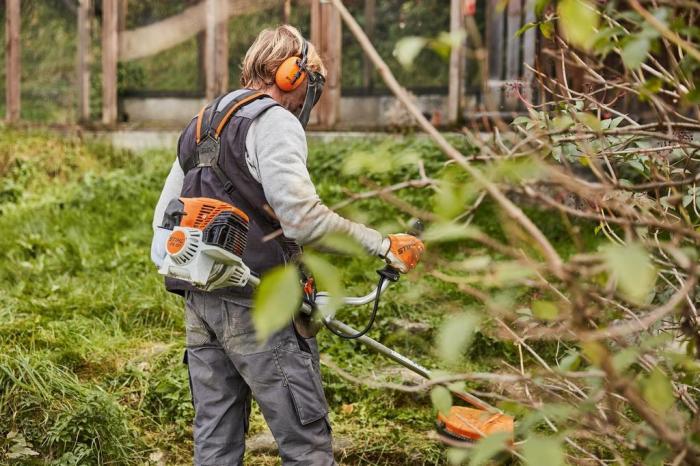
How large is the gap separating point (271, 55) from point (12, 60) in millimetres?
8261

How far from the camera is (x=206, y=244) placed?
A: 2799mm

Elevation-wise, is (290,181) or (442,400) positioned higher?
(290,181)

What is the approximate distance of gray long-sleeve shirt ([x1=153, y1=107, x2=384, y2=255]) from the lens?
109 inches

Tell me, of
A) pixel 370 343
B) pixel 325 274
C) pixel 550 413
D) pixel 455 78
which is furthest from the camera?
pixel 455 78

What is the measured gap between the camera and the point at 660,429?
1.27 meters

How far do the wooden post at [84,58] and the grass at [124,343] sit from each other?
2177 mm

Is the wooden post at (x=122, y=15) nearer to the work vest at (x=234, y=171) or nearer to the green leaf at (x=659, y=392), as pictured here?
the work vest at (x=234, y=171)

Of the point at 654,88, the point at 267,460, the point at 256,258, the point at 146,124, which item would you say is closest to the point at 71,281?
the point at 267,460

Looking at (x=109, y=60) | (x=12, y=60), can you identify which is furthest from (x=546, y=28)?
(x=12, y=60)

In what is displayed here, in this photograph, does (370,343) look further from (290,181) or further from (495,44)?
(495,44)

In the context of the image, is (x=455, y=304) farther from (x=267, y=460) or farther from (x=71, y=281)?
(x=71, y=281)

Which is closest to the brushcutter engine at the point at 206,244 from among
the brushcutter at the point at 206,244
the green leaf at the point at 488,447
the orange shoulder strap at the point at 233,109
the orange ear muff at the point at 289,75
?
the brushcutter at the point at 206,244

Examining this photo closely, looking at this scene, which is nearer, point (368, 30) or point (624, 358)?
point (624, 358)

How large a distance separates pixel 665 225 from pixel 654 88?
27cm
